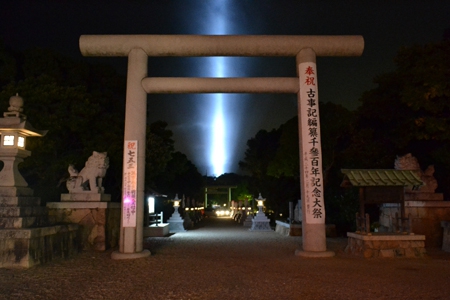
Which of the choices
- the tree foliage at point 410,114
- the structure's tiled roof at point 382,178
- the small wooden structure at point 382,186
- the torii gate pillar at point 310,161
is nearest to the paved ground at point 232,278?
the torii gate pillar at point 310,161

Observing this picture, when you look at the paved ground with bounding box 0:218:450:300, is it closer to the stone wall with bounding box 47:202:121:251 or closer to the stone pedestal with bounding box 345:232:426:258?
the stone pedestal with bounding box 345:232:426:258

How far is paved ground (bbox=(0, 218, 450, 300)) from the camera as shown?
5840 mm

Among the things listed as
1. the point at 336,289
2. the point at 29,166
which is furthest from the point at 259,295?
the point at 29,166

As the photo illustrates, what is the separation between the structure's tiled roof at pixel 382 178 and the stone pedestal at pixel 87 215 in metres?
7.26

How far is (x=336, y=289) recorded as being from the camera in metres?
6.09

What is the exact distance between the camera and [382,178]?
998 centimetres

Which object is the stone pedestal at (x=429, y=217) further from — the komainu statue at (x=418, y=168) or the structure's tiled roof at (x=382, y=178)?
the structure's tiled roof at (x=382, y=178)

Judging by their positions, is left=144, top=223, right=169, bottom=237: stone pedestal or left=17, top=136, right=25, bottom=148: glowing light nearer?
left=17, top=136, right=25, bottom=148: glowing light

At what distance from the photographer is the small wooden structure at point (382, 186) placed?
982cm

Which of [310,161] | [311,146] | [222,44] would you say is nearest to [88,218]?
[222,44]

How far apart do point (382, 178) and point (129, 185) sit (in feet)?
22.1

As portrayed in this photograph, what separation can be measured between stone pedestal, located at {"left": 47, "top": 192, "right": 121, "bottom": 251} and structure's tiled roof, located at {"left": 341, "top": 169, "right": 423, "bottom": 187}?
7263mm

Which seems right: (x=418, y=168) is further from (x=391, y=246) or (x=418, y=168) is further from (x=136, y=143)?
(x=136, y=143)

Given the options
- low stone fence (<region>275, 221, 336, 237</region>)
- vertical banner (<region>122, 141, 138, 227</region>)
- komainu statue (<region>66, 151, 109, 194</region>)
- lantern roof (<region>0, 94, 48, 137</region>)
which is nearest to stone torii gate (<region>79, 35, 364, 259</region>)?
vertical banner (<region>122, 141, 138, 227</region>)
